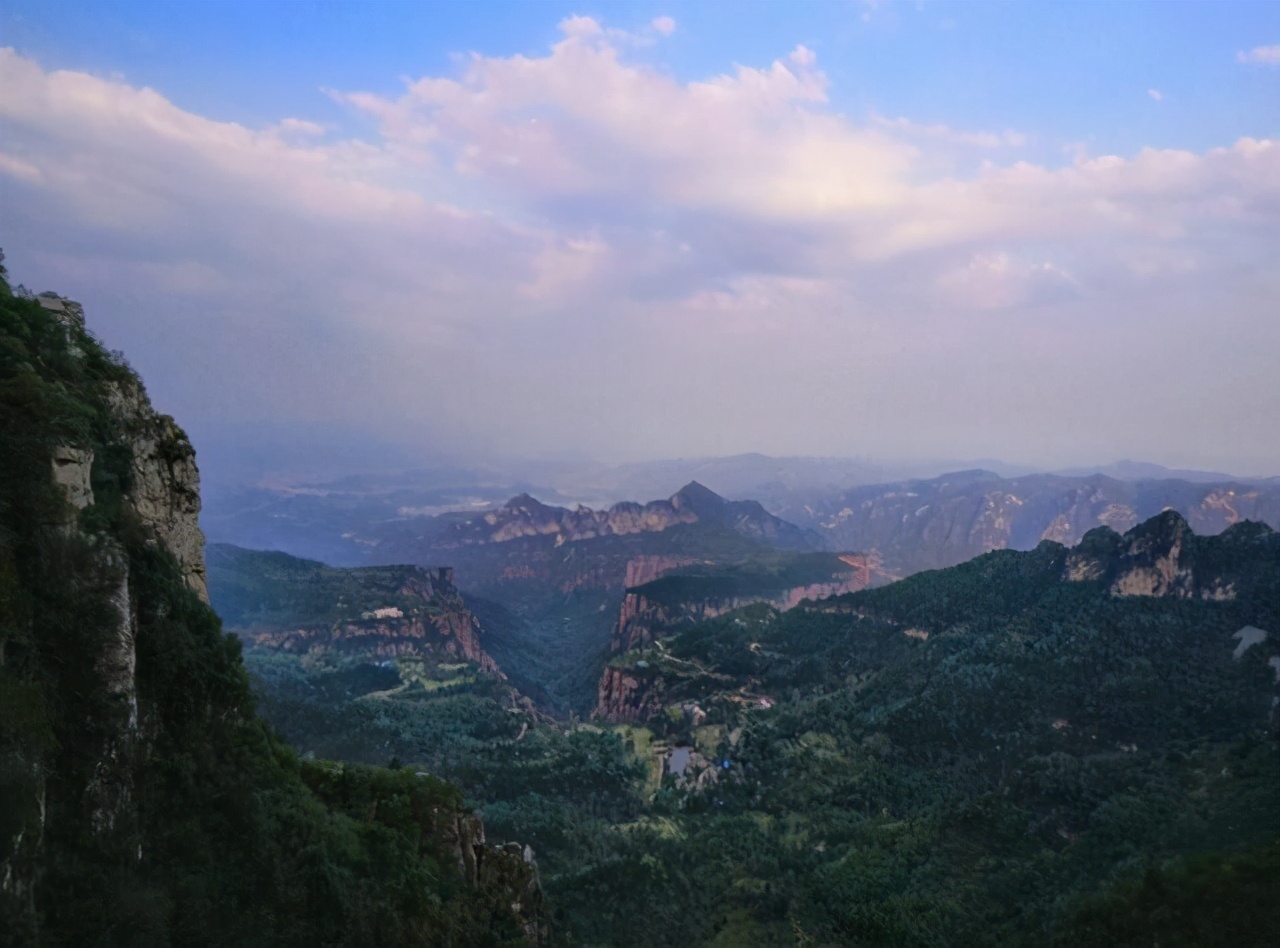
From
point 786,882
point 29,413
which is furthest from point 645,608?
point 29,413

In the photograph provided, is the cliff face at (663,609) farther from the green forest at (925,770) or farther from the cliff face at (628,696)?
the green forest at (925,770)

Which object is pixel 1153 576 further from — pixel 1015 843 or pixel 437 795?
pixel 437 795

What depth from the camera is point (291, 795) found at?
3319 cm

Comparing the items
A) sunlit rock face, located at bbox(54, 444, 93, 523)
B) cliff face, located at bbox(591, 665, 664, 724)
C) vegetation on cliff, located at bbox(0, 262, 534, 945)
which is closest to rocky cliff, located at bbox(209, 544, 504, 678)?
cliff face, located at bbox(591, 665, 664, 724)

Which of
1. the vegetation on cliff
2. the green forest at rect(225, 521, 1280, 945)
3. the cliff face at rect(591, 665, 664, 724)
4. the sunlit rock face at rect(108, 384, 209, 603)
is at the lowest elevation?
the cliff face at rect(591, 665, 664, 724)

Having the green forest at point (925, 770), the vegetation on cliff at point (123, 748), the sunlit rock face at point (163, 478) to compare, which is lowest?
the green forest at point (925, 770)

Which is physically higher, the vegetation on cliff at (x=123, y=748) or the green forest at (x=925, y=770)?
the vegetation on cliff at (x=123, y=748)

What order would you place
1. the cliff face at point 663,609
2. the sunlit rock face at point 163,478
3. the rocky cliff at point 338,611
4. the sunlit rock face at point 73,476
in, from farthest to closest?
the rocky cliff at point 338,611
the cliff face at point 663,609
the sunlit rock face at point 163,478
the sunlit rock face at point 73,476

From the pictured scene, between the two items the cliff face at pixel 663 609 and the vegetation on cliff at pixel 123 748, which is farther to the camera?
the cliff face at pixel 663 609

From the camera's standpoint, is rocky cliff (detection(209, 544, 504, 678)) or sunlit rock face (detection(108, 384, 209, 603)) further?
rocky cliff (detection(209, 544, 504, 678))

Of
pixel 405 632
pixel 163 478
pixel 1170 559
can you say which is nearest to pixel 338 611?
pixel 405 632

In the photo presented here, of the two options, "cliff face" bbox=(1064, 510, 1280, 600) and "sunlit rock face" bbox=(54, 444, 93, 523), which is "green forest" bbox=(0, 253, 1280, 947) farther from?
"cliff face" bbox=(1064, 510, 1280, 600)

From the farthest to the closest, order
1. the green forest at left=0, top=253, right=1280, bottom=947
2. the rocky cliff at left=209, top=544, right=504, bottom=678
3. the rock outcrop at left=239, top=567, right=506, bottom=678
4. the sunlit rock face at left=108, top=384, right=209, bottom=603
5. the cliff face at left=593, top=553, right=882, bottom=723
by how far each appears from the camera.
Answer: the rocky cliff at left=209, top=544, right=504, bottom=678 → the rock outcrop at left=239, top=567, right=506, bottom=678 → the cliff face at left=593, top=553, right=882, bottom=723 → the sunlit rock face at left=108, top=384, right=209, bottom=603 → the green forest at left=0, top=253, right=1280, bottom=947

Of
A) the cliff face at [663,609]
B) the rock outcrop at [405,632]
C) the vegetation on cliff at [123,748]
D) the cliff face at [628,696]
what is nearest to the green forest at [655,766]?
the vegetation on cliff at [123,748]
